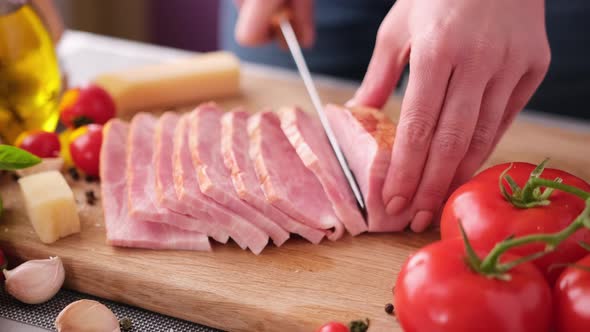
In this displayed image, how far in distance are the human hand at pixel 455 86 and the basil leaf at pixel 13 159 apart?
41.6 inches

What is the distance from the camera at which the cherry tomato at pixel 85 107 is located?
280 centimetres

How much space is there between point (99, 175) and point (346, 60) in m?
1.42

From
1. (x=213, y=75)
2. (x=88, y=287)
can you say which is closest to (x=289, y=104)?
(x=213, y=75)

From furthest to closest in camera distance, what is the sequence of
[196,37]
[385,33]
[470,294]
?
[196,37] < [385,33] < [470,294]

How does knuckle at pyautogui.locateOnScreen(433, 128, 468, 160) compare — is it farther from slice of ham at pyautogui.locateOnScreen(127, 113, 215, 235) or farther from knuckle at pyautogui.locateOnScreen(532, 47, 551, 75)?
slice of ham at pyautogui.locateOnScreen(127, 113, 215, 235)

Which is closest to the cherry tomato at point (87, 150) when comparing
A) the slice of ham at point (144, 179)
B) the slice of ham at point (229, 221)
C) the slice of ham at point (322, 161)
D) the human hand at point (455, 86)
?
the slice of ham at point (144, 179)

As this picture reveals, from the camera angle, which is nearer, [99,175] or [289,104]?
[99,175]

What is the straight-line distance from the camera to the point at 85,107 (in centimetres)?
281

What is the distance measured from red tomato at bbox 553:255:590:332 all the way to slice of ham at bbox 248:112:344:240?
2.48 ft

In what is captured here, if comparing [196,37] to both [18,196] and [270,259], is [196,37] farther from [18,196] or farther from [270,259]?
[270,259]

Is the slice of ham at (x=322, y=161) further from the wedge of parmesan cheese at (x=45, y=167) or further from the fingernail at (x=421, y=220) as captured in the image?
the wedge of parmesan cheese at (x=45, y=167)

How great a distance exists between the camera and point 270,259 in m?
2.11

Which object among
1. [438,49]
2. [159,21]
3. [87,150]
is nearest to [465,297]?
[438,49]

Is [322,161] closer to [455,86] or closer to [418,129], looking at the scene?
[418,129]
